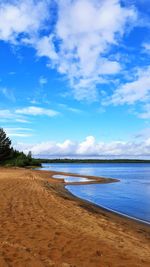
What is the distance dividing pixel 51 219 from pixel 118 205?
12526mm

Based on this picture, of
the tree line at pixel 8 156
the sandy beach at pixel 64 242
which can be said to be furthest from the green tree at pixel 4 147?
the sandy beach at pixel 64 242

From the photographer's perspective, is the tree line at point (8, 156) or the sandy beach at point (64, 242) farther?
the tree line at point (8, 156)

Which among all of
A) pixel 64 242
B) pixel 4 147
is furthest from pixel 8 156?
pixel 64 242

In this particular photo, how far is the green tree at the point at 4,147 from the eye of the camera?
100625 millimetres

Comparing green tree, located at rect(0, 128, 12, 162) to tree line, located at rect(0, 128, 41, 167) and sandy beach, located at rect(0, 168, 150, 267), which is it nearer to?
tree line, located at rect(0, 128, 41, 167)

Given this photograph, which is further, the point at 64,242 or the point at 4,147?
the point at 4,147

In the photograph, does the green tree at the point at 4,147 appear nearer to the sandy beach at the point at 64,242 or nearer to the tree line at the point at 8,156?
the tree line at the point at 8,156

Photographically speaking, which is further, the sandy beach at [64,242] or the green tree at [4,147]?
the green tree at [4,147]

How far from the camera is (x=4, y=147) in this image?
101 meters

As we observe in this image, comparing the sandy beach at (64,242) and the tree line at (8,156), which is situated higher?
Result: the tree line at (8,156)

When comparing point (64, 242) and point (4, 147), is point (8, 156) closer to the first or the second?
point (4, 147)

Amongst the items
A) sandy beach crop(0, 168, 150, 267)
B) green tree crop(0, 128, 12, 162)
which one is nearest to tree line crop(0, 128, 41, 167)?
green tree crop(0, 128, 12, 162)

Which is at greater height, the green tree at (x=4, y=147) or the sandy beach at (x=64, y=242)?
the green tree at (x=4, y=147)

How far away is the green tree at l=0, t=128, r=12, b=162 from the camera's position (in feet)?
330
